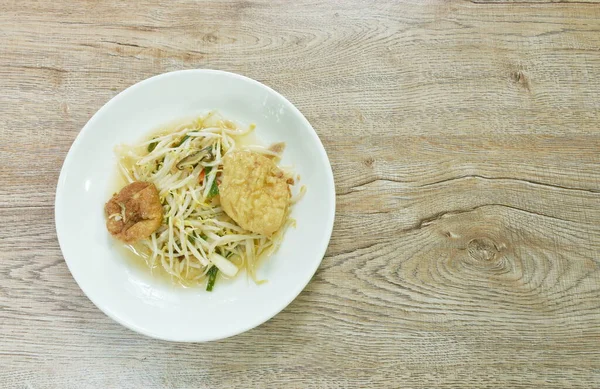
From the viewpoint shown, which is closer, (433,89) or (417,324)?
(417,324)

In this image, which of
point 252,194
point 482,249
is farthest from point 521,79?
point 252,194

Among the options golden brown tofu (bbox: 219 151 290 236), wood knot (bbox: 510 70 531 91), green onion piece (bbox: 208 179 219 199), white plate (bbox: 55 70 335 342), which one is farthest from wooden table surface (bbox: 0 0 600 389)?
green onion piece (bbox: 208 179 219 199)

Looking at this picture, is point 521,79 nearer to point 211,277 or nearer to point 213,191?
point 213,191

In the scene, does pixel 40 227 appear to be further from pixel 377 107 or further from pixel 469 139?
pixel 469 139

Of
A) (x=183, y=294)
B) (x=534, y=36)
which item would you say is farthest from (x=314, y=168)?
(x=534, y=36)

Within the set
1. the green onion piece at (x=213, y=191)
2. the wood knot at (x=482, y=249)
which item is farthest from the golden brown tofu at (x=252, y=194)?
the wood knot at (x=482, y=249)

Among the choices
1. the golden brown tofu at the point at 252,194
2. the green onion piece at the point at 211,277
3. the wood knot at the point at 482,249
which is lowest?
the green onion piece at the point at 211,277

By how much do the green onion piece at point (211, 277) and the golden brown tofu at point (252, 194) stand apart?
234 millimetres

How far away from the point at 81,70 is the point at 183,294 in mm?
1300

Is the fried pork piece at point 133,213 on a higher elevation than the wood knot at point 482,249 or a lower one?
lower

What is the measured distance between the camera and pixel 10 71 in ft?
8.39

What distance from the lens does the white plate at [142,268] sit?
2.07 m

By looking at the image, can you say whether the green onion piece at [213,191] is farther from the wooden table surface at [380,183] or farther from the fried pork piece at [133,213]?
the wooden table surface at [380,183]

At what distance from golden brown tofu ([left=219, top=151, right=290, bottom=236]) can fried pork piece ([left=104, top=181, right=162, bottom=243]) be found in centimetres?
30
